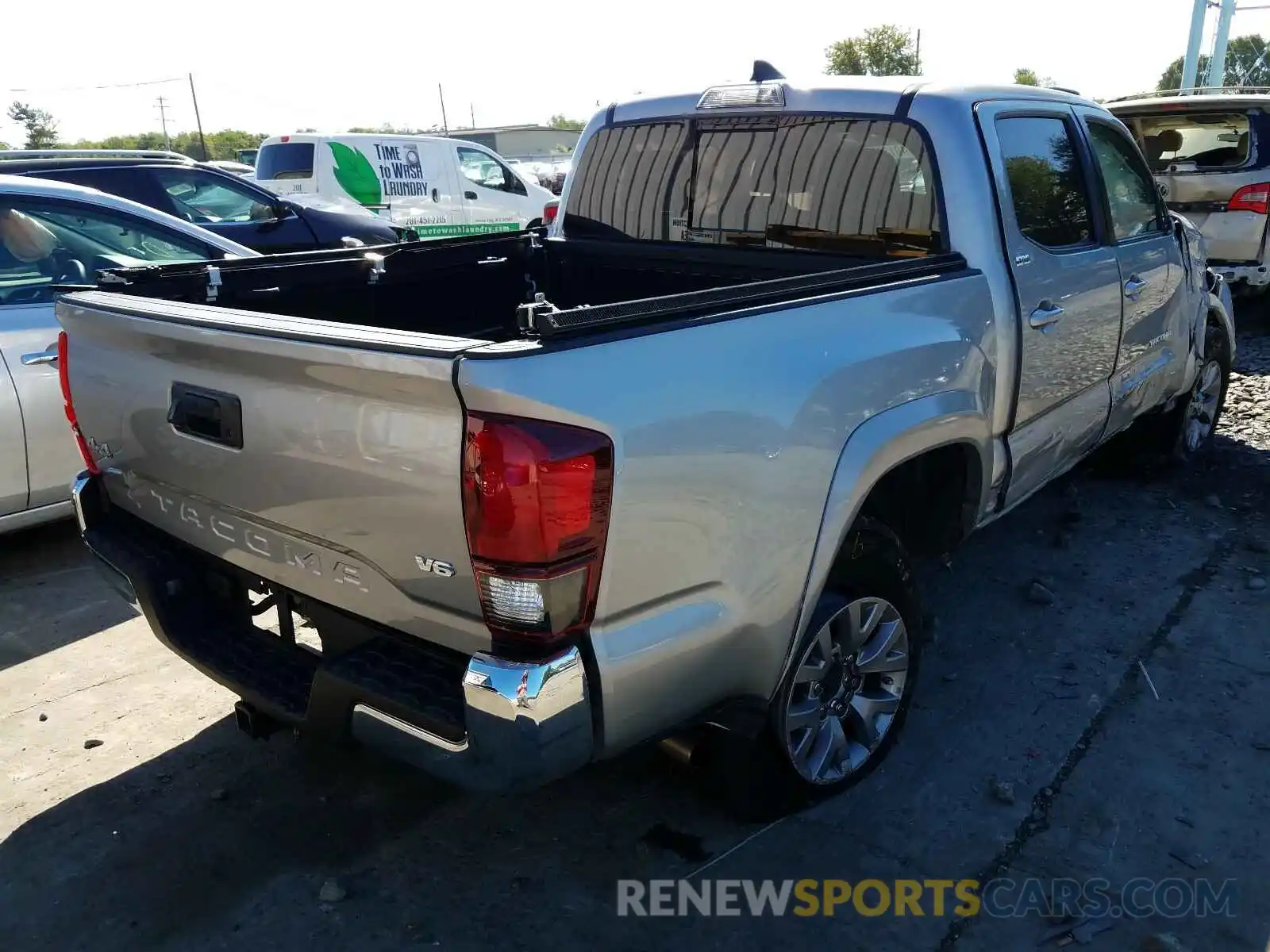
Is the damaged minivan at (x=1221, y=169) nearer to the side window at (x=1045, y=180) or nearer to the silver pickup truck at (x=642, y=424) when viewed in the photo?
the silver pickup truck at (x=642, y=424)

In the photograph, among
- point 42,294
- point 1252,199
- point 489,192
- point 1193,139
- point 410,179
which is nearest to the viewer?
point 42,294

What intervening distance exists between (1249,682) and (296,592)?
321 cm

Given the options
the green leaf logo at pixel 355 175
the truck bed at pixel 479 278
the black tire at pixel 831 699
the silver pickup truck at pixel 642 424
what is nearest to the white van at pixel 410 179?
the green leaf logo at pixel 355 175

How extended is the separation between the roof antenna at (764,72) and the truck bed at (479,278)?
668 mm

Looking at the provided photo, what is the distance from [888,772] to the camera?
10.4 ft

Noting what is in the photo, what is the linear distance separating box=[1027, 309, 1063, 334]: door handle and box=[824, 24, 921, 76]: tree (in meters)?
44.6

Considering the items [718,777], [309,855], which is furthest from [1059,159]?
[309,855]

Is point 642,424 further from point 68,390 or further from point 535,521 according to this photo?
point 68,390

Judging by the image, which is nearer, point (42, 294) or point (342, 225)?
point (42, 294)

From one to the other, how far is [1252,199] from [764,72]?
6128 millimetres

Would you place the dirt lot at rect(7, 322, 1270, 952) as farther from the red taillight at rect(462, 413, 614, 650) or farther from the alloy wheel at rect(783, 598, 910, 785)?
the red taillight at rect(462, 413, 614, 650)

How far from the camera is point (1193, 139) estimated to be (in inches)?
347

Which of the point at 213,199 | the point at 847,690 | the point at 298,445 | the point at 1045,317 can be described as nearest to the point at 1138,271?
the point at 1045,317

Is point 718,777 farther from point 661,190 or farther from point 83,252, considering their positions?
point 83,252
